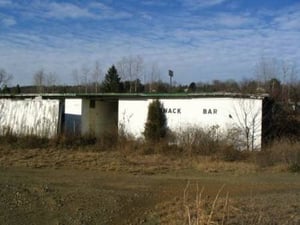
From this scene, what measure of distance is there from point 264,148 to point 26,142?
12.5m

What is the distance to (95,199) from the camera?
456 inches

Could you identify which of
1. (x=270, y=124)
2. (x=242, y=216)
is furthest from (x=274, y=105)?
(x=242, y=216)

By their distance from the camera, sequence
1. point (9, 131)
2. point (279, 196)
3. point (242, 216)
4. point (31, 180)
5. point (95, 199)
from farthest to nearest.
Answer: point (9, 131), point (31, 180), point (279, 196), point (95, 199), point (242, 216)

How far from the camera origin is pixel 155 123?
2717 centimetres

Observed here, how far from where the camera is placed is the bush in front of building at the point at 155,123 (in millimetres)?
27125

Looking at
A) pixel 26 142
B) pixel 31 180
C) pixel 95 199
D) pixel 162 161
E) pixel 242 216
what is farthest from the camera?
pixel 26 142

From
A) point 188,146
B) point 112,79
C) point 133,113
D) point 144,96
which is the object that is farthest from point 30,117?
point 112,79

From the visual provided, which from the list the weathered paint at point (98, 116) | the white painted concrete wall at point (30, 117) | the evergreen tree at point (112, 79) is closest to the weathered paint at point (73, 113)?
the weathered paint at point (98, 116)

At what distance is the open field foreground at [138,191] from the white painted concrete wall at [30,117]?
5.28 meters

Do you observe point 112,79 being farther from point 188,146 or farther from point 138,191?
point 138,191

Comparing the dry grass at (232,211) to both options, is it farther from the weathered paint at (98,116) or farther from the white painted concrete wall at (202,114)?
the weathered paint at (98,116)

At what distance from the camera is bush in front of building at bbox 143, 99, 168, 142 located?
1068 inches

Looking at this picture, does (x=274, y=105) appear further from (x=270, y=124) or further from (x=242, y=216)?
(x=242, y=216)

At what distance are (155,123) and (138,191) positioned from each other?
14.0m
